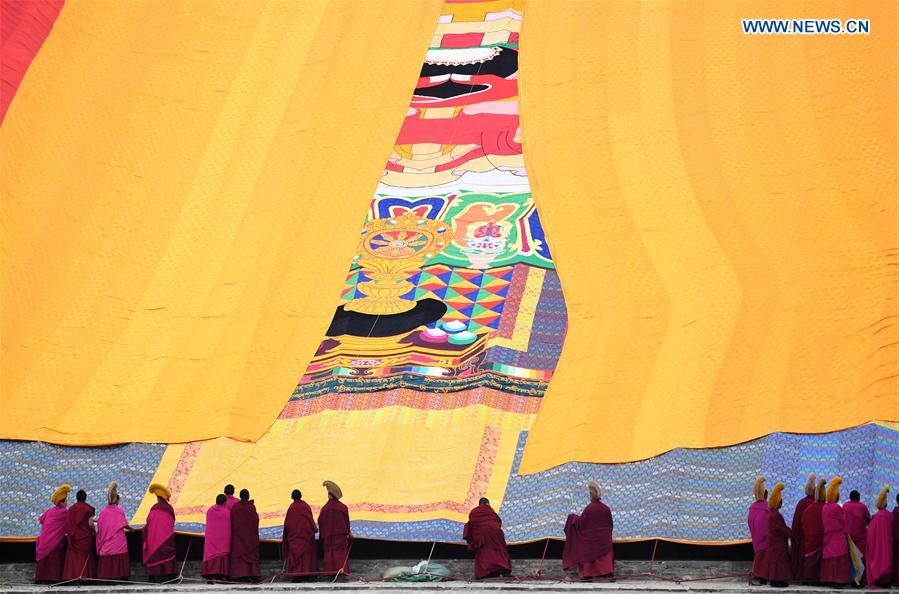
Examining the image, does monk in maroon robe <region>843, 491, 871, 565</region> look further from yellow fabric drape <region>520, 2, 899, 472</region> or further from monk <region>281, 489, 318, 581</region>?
monk <region>281, 489, 318, 581</region>

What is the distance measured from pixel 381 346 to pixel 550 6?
4248 millimetres

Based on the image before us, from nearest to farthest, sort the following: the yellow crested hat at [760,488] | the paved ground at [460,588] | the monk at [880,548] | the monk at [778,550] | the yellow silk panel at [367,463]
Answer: the paved ground at [460,588]
the monk at [880,548]
the monk at [778,550]
the yellow crested hat at [760,488]
the yellow silk panel at [367,463]

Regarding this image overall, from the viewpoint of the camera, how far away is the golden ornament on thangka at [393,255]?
9.70 metres

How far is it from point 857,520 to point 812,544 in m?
0.28

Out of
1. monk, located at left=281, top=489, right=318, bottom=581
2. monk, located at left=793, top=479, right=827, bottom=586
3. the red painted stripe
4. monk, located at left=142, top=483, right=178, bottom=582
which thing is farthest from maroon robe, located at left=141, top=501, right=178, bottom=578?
the red painted stripe

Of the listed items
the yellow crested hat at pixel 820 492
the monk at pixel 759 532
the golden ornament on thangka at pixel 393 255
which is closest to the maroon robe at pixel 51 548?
the golden ornament on thangka at pixel 393 255

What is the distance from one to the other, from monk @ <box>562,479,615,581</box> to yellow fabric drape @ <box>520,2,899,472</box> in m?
0.79

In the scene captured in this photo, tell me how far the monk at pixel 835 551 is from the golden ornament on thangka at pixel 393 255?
3578 mm

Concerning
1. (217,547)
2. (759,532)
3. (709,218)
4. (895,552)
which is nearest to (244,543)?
(217,547)

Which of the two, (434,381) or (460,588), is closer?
(460,588)

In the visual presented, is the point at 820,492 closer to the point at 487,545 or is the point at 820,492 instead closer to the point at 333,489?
the point at 487,545

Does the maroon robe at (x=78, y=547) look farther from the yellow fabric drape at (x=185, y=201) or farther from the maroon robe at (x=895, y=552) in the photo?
the maroon robe at (x=895, y=552)

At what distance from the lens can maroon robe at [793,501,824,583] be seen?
7.25m

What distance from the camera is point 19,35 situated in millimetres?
11586
